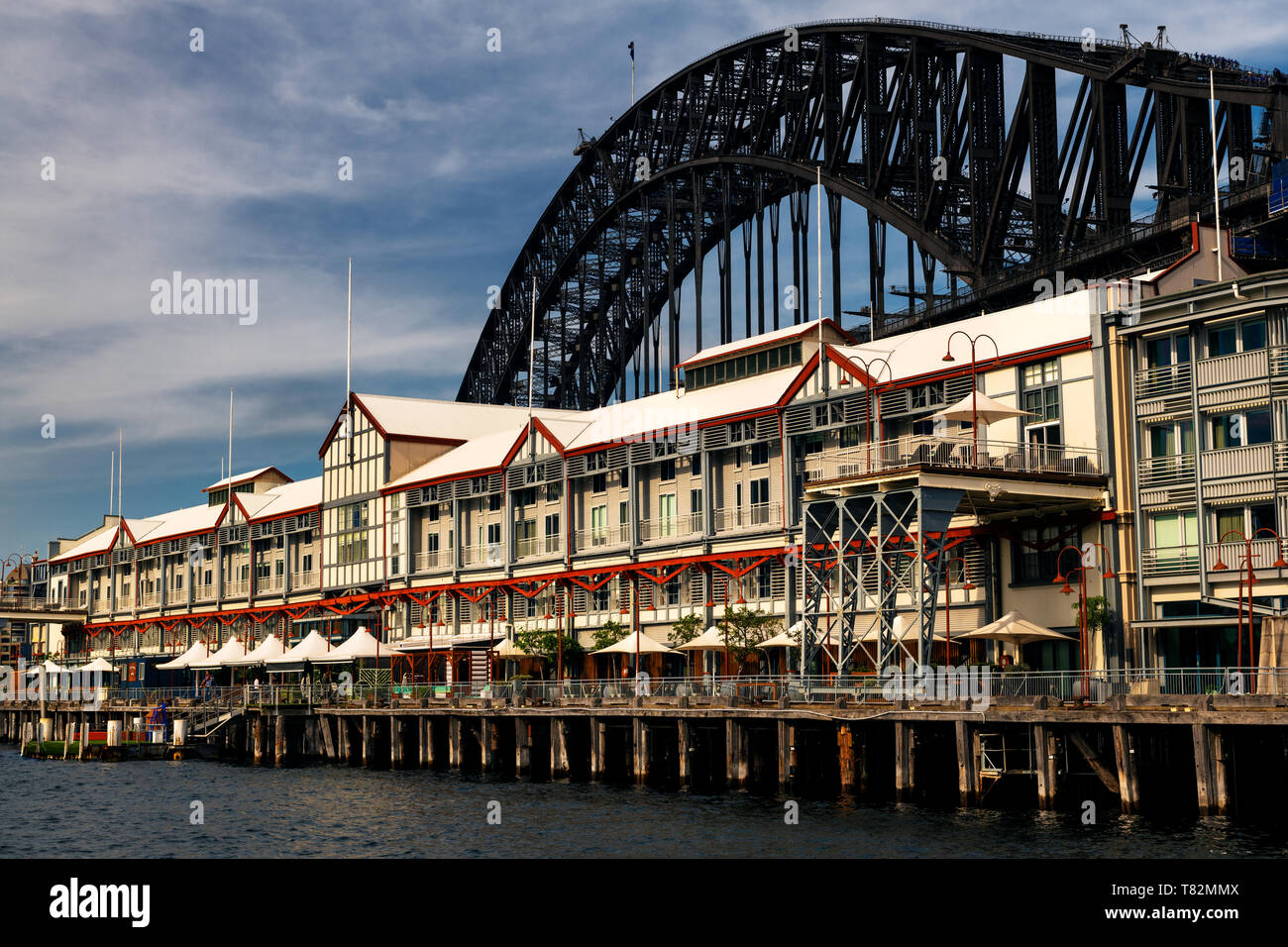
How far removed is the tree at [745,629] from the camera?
2591 inches

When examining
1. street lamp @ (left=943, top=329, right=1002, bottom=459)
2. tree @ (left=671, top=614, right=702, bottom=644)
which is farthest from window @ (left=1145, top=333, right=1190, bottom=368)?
tree @ (left=671, top=614, right=702, bottom=644)

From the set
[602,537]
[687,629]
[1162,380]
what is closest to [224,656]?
[602,537]

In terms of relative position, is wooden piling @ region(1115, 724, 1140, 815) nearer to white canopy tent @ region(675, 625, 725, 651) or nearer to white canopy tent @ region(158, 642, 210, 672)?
white canopy tent @ region(675, 625, 725, 651)

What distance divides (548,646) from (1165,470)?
3373 centimetres

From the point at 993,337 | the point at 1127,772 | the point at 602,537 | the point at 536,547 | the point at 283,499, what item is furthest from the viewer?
the point at 283,499

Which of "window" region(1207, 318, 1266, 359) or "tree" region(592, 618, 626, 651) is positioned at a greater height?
"window" region(1207, 318, 1266, 359)

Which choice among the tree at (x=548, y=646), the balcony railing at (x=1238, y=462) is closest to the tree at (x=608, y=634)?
the tree at (x=548, y=646)

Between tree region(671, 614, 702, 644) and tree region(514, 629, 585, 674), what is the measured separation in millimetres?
8258

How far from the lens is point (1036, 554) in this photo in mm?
59406

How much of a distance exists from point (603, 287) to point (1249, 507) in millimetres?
81260

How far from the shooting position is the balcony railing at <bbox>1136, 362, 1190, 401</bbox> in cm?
5603

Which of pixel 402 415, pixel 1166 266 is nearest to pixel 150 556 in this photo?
pixel 402 415

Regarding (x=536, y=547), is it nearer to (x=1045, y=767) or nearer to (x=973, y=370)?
(x=973, y=370)

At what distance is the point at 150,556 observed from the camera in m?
131
